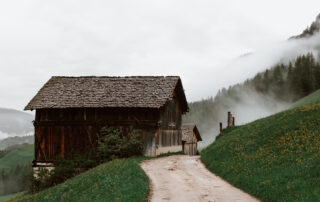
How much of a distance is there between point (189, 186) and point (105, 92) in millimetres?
18719

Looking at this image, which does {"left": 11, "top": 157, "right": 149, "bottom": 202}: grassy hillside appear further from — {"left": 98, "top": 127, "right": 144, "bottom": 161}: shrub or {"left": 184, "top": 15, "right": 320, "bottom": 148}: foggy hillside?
{"left": 184, "top": 15, "right": 320, "bottom": 148}: foggy hillside

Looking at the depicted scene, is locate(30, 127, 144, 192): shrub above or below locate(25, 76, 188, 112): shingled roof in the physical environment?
below

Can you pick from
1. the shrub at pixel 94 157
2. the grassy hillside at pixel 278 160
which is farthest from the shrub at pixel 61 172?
the grassy hillside at pixel 278 160

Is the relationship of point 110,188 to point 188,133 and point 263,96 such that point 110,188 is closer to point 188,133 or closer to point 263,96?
point 188,133

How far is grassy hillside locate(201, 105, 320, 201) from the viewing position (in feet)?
42.3

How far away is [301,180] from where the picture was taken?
1323 cm

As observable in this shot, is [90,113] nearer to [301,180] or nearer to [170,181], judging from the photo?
[170,181]

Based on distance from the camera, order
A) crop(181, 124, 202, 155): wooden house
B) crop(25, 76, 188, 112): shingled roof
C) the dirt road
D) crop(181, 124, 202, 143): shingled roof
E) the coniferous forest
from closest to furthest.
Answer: the dirt road → crop(25, 76, 188, 112): shingled roof → crop(181, 124, 202, 155): wooden house → crop(181, 124, 202, 143): shingled roof → the coniferous forest

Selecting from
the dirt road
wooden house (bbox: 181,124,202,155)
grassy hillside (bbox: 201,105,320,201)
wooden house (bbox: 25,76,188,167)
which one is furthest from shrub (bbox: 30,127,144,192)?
wooden house (bbox: 181,124,202,155)

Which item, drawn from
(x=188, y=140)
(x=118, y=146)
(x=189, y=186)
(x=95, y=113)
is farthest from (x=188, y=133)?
(x=189, y=186)

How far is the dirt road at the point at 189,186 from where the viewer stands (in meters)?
13.5

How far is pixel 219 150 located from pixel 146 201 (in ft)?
44.4

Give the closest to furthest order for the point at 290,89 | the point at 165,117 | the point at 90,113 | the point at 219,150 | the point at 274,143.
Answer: the point at 274,143
the point at 219,150
the point at 90,113
the point at 165,117
the point at 290,89

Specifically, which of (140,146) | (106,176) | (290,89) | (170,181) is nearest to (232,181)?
(170,181)
